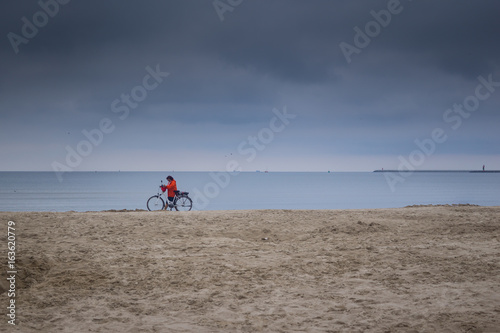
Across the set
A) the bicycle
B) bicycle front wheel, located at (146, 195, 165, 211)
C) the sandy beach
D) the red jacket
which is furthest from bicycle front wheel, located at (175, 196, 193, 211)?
the sandy beach

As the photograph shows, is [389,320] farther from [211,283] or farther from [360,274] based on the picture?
[211,283]

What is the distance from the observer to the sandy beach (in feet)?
22.0

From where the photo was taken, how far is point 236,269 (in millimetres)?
9555

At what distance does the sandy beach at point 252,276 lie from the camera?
22.0 feet

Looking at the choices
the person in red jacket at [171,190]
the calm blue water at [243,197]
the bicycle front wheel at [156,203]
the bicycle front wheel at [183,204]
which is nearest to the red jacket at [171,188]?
the person in red jacket at [171,190]

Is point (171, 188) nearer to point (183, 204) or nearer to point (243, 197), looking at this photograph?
point (183, 204)

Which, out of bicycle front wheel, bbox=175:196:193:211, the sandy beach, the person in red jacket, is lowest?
the sandy beach

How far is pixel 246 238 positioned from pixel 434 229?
676 centimetres

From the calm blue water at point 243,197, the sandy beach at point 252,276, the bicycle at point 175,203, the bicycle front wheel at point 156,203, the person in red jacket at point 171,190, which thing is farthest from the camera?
the calm blue water at point 243,197

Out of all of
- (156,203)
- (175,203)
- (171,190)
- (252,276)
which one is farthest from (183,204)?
(252,276)

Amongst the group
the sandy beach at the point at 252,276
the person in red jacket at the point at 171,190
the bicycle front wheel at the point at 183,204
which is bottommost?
the sandy beach at the point at 252,276

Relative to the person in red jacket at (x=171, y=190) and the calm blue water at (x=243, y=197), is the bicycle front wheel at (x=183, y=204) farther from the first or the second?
the calm blue water at (x=243, y=197)

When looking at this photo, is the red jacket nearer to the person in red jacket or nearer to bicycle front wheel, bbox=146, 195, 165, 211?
the person in red jacket

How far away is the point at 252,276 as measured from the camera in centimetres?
909
